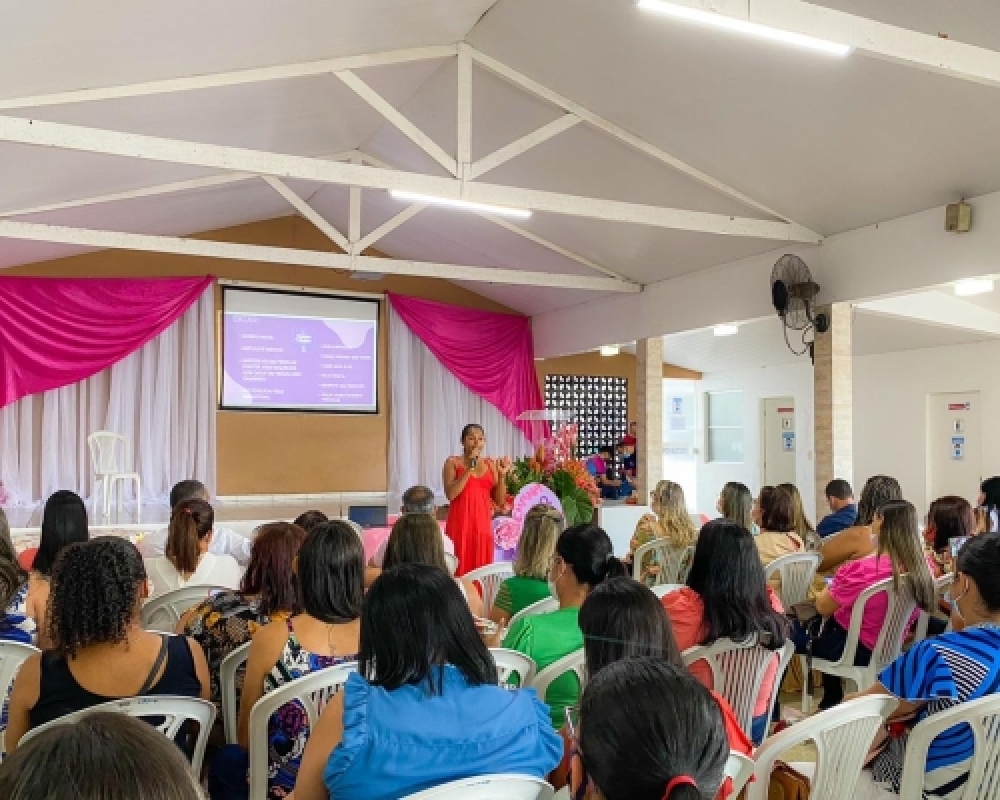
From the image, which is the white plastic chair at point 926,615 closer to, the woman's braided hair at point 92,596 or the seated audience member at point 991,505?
the seated audience member at point 991,505

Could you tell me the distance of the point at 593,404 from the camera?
12.0 metres

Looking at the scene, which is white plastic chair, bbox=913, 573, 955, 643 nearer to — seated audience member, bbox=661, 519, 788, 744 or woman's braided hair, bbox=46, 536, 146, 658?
seated audience member, bbox=661, 519, 788, 744

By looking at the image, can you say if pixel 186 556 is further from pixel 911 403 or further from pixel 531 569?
pixel 911 403

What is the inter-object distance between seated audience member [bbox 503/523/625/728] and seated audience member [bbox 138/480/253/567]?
6.46 ft

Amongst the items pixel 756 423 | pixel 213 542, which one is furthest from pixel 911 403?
pixel 213 542

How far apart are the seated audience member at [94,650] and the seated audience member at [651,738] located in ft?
3.88

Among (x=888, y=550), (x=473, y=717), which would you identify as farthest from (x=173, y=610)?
(x=888, y=550)

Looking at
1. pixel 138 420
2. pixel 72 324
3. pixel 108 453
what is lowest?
pixel 108 453

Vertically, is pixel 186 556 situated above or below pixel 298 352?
below

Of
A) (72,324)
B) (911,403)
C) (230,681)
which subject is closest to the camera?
(230,681)

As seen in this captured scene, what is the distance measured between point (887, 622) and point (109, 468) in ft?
23.2

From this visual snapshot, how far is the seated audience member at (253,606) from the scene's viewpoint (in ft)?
7.52

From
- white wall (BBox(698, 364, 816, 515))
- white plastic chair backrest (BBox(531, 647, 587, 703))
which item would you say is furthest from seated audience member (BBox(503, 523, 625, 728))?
white wall (BBox(698, 364, 816, 515))

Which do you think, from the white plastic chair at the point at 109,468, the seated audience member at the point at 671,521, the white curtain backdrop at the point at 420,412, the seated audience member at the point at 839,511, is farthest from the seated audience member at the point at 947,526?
the white curtain backdrop at the point at 420,412
